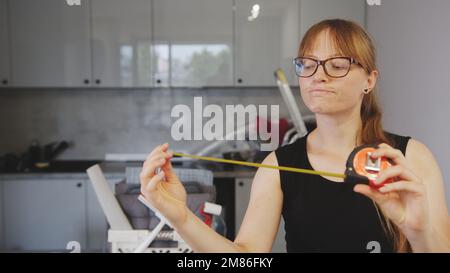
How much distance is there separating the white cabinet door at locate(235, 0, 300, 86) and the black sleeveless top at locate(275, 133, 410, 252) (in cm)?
70

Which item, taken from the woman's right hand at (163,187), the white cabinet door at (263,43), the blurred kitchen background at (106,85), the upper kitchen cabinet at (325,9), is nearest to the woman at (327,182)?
the woman's right hand at (163,187)

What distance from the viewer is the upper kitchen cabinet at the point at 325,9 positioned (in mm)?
833

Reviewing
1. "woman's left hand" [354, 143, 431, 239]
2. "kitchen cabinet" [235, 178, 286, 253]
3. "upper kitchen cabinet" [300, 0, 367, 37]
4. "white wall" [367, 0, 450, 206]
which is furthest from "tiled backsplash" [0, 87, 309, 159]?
"woman's left hand" [354, 143, 431, 239]

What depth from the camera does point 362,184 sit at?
36 cm

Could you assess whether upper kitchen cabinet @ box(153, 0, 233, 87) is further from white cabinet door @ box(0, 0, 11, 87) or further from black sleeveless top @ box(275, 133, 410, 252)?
black sleeveless top @ box(275, 133, 410, 252)

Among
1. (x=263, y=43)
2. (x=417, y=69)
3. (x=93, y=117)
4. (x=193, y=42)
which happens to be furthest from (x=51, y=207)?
(x=417, y=69)

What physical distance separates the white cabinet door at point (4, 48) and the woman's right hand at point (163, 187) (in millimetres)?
1053

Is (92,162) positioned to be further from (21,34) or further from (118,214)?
(118,214)

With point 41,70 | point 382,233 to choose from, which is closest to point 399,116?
point 382,233

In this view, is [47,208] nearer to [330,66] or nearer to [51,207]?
[51,207]

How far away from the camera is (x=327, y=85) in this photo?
1.57 ft

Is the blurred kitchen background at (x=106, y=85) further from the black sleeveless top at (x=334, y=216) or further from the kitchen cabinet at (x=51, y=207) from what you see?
the black sleeveless top at (x=334, y=216)

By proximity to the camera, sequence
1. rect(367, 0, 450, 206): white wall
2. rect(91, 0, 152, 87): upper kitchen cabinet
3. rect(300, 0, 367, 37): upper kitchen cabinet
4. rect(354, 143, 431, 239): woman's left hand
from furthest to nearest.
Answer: rect(91, 0, 152, 87): upper kitchen cabinet → rect(300, 0, 367, 37): upper kitchen cabinet → rect(367, 0, 450, 206): white wall → rect(354, 143, 431, 239): woman's left hand

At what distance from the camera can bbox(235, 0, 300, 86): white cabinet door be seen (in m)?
1.20
